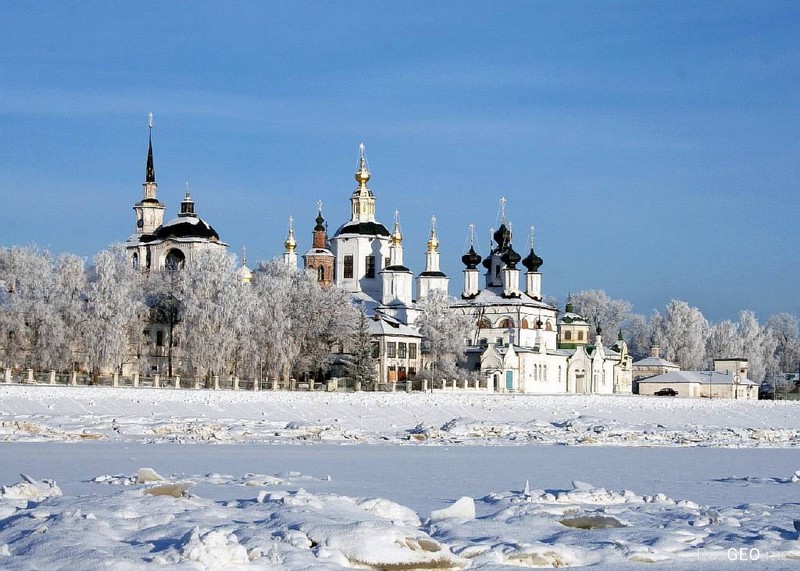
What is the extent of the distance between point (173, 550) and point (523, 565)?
2.94 m

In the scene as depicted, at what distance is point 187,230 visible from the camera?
76688 millimetres

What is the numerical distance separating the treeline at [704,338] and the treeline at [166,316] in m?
48.1

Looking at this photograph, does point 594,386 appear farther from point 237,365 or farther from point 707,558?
point 707,558

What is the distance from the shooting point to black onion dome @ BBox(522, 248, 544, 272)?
302 ft

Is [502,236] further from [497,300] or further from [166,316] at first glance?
[166,316]

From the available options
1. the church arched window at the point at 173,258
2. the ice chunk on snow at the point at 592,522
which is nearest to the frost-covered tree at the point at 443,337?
the church arched window at the point at 173,258

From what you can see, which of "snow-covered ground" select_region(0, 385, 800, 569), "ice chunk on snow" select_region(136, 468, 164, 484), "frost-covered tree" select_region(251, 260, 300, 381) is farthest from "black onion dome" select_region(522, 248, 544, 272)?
"ice chunk on snow" select_region(136, 468, 164, 484)

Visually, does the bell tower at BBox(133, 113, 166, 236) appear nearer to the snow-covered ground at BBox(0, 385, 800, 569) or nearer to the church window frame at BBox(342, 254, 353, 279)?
the church window frame at BBox(342, 254, 353, 279)

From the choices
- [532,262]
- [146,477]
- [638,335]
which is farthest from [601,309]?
[146,477]

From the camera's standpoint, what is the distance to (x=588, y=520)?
42.5ft

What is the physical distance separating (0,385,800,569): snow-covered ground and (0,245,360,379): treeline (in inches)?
804

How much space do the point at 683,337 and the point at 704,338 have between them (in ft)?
13.1

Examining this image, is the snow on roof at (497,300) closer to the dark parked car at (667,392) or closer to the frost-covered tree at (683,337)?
the dark parked car at (667,392)

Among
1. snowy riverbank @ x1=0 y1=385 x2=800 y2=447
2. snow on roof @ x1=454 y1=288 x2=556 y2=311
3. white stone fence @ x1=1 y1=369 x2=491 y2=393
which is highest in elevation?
snow on roof @ x1=454 y1=288 x2=556 y2=311
